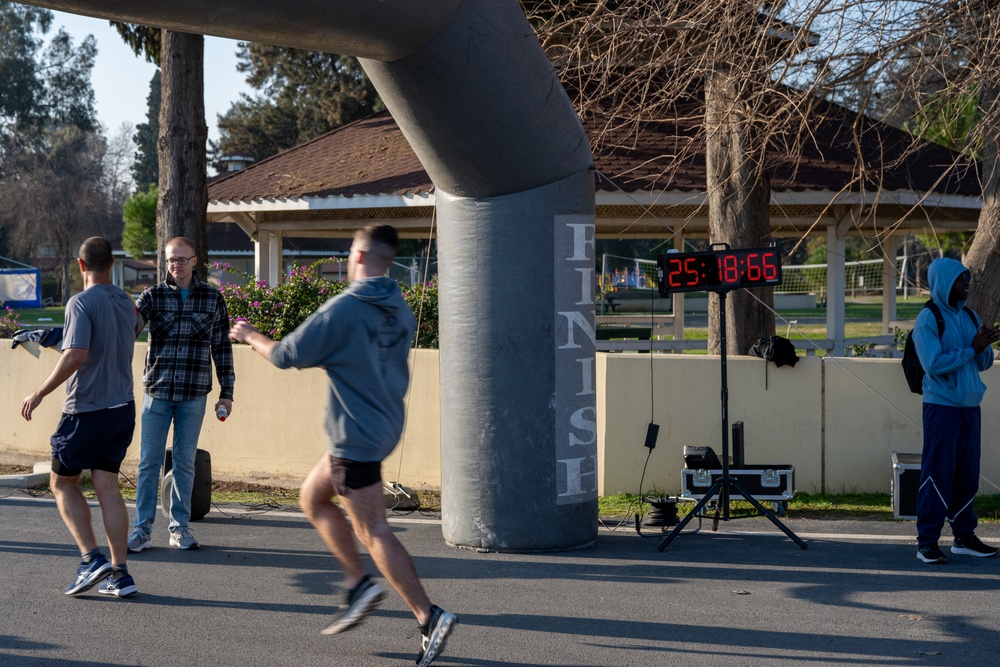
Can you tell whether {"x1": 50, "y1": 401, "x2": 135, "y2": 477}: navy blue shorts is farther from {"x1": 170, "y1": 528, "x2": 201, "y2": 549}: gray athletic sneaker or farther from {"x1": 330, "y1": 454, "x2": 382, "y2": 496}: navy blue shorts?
{"x1": 330, "y1": 454, "x2": 382, "y2": 496}: navy blue shorts

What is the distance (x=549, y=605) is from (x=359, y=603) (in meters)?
1.33

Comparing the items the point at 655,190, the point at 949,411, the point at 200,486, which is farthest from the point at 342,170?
the point at 949,411

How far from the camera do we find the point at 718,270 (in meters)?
7.41

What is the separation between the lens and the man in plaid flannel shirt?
7.11 meters

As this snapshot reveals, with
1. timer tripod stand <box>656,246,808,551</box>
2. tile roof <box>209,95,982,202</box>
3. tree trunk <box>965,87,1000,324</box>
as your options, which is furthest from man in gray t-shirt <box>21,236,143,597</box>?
tree trunk <box>965,87,1000,324</box>

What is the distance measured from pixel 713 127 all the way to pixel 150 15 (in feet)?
19.3

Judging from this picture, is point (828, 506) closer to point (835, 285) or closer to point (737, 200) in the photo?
point (737, 200)

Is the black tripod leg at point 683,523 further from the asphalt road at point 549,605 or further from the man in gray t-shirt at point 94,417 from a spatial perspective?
the man in gray t-shirt at point 94,417

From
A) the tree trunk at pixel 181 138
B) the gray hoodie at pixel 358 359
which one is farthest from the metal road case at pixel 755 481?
the tree trunk at pixel 181 138

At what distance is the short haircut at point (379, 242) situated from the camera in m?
5.06

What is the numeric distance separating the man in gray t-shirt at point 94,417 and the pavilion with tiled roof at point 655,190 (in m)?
6.39

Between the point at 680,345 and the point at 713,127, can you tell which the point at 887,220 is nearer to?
the point at 680,345

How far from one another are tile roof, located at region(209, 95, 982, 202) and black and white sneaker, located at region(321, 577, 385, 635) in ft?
22.5

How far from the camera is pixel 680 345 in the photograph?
1548 centimetres
